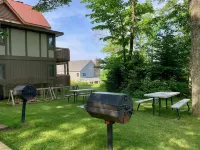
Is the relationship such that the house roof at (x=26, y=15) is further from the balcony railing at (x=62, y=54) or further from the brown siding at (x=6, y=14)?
the balcony railing at (x=62, y=54)

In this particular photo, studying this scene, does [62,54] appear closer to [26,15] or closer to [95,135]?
[26,15]

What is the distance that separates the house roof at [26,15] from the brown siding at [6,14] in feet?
0.97

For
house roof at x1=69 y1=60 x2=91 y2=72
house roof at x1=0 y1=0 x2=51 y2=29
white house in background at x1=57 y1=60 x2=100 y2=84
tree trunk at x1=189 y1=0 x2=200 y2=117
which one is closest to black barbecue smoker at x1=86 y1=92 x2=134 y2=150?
tree trunk at x1=189 y1=0 x2=200 y2=117

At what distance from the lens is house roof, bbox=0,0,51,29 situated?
1627 centimetres

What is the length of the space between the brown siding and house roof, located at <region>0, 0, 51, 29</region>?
295 millimetres

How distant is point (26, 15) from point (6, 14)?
1.80 meters

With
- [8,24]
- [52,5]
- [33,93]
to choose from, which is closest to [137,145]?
[33,93]

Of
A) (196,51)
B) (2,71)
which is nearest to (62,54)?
(2,71)

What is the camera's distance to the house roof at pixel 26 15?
1627 cm

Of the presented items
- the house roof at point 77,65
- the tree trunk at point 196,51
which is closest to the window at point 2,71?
the tree trunk at point 196,51

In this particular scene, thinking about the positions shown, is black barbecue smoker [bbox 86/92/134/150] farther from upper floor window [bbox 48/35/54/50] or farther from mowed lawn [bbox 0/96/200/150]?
upper floor window [bbox 48/35/54/50]

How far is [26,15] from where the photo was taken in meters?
17.3

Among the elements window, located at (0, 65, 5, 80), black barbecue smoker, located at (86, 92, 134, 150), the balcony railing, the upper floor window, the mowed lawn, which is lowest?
the mowed lawn

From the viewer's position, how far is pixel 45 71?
56.4 feet
